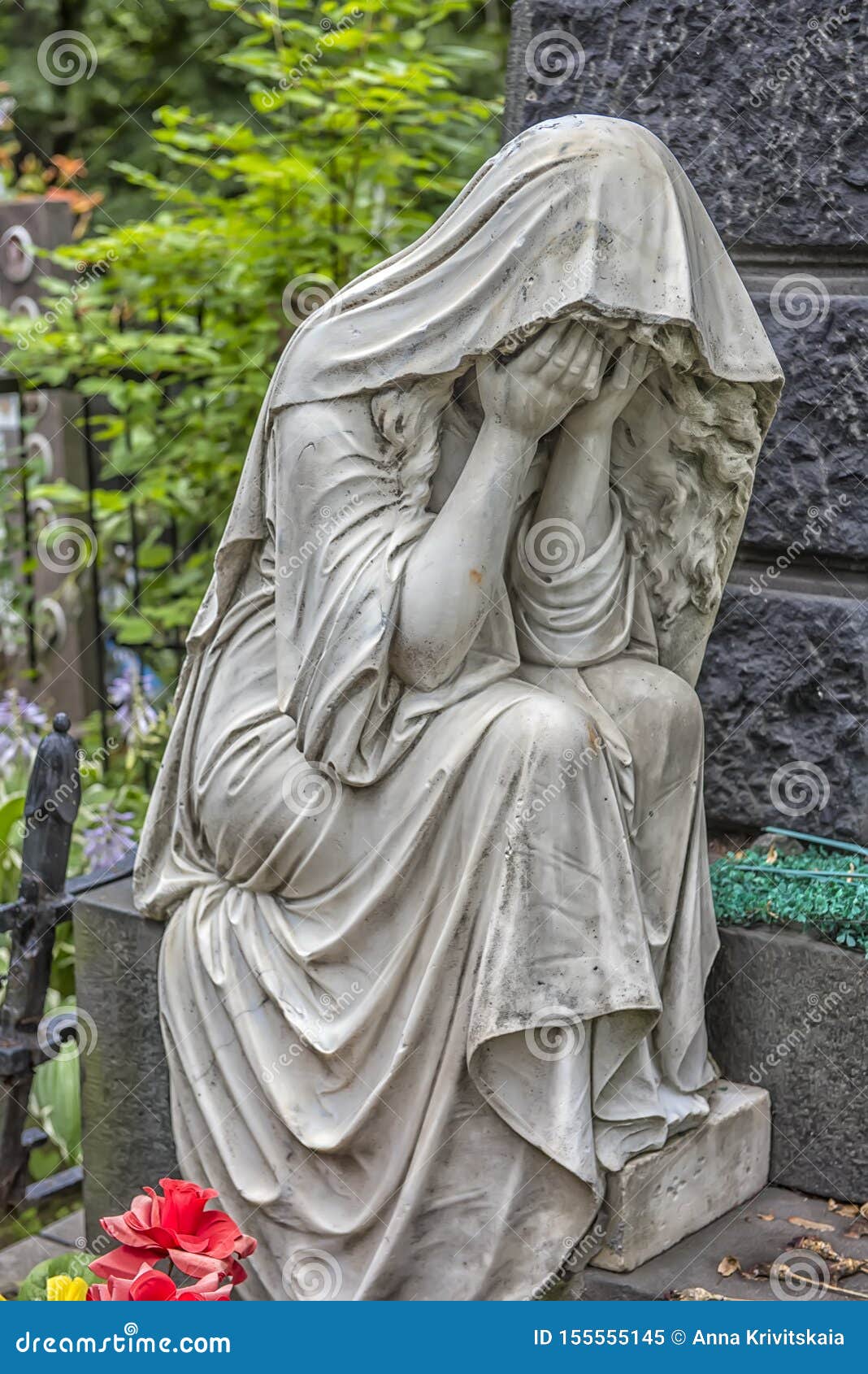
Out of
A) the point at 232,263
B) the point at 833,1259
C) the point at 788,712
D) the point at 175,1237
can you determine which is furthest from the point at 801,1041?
the point at 232,263

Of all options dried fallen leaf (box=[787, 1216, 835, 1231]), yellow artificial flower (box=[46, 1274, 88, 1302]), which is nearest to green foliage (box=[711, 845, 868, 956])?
dried fallen leaf (box=[787, 1216, 835, 1231])

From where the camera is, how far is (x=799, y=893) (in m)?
3.31

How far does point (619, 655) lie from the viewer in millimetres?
3090

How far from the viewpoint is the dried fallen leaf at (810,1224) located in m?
3.18

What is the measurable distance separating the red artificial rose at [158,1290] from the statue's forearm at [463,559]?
114cm

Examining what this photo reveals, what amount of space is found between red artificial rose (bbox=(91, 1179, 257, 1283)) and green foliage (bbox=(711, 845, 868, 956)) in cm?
147

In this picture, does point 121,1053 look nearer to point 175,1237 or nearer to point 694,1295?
point 694,1295

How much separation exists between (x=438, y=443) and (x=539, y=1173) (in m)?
1.23

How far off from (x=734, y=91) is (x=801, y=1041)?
189 centimetres

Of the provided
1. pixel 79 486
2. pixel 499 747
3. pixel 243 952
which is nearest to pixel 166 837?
pixel 243 952

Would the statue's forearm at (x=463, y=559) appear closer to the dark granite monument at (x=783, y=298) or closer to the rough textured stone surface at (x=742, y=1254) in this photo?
the dark granite monument at (x=783, y=298)

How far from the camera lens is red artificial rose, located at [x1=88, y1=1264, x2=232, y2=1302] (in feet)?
6.55

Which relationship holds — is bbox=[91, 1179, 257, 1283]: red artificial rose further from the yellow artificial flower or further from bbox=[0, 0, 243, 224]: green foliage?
bbox=[0, 0, 243, 224]: green foliage

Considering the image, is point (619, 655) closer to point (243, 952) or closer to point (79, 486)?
point (243, 952)
